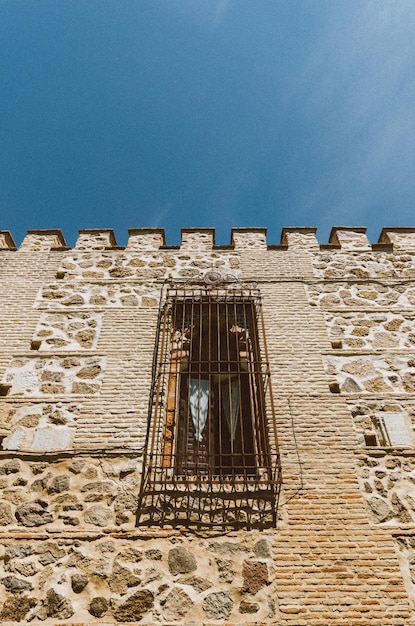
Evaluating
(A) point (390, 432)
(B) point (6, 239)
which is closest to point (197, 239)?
(B) point (6, 239)

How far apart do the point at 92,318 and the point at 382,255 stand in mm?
4157

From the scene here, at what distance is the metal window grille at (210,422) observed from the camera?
407cm

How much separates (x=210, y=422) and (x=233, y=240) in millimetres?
3029

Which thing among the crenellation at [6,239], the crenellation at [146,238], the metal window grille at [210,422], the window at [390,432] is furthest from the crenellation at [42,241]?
the window at [390,432]

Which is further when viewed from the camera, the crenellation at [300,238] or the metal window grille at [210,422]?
the crenellation at [300,238]

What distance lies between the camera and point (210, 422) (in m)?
5.03

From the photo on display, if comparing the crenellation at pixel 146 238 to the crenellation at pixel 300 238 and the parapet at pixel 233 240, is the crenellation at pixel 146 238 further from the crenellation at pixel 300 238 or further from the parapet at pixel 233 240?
the crenellation at pixel 300 238

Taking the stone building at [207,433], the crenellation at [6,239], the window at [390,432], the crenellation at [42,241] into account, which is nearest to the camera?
the stone building at [207,433]

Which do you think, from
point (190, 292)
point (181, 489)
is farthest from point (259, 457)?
point (190, 292)

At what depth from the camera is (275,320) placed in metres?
5.65

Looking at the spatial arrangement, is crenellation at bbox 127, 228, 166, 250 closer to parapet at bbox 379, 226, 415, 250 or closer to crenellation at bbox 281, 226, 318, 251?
crenellation at bbox 281, 226, 318, 251

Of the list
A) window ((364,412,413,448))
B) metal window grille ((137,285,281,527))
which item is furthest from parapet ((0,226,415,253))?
window ((364,412,413,448))

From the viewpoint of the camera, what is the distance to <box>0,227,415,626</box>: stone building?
362 cm

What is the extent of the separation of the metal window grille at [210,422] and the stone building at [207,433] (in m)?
0.02
